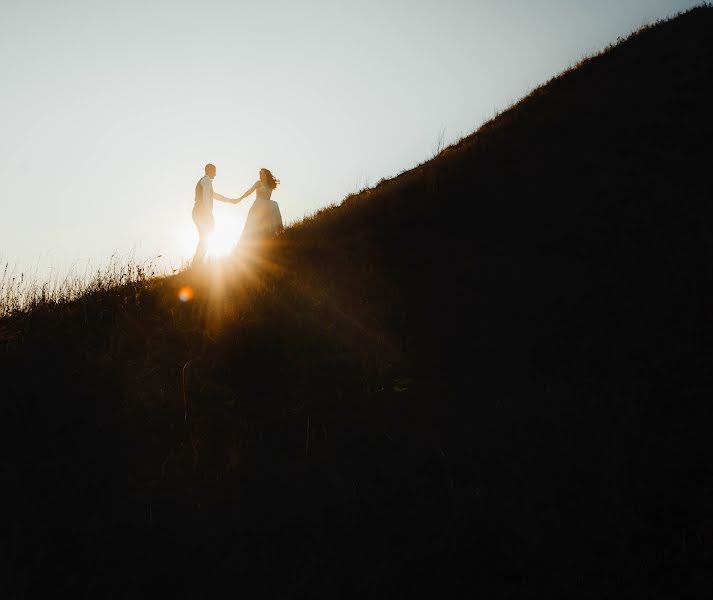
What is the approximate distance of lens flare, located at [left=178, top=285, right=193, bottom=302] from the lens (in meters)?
7.11

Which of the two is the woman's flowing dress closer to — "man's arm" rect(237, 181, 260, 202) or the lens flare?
"man's arm" rect(237, 181, 260, 202)

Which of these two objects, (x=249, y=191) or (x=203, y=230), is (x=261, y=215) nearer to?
(x=249, y=191)

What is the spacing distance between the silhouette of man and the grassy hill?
348cm

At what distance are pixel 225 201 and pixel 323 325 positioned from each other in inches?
286

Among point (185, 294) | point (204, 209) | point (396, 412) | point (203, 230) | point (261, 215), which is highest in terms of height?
point (204, 209)

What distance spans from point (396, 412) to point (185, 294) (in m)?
3.80

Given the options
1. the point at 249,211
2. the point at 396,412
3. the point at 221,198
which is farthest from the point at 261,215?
the point at 396,412

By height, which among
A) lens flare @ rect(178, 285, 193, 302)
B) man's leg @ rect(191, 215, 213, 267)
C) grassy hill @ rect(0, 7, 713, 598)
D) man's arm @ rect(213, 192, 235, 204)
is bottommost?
grassy hill @ rect(0, 7, 713, 598)

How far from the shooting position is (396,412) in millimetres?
5141

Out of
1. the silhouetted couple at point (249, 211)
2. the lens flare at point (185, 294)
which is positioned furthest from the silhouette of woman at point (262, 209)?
the lens flare at point (185, 294)

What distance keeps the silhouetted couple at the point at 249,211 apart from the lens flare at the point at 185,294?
3.02 metres

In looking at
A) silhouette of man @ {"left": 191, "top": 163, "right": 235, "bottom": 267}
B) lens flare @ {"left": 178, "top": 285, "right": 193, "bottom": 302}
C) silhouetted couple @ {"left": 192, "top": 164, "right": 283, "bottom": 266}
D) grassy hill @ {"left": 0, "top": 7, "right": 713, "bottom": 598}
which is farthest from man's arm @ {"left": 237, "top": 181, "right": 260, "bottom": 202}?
lens flare @ {"left": 178, "top": 285, "right": 193, "bottom": 302}

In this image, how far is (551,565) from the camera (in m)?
3.46

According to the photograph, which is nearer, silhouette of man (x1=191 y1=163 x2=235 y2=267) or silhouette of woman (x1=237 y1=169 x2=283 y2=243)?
silhouette of man (x1=191 y1=163 x2=235 y2=267)
